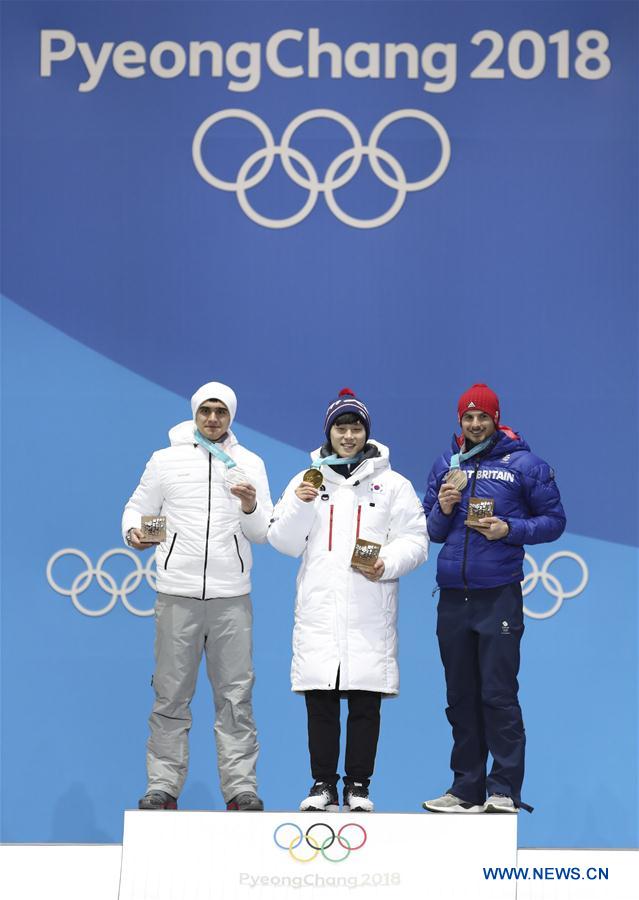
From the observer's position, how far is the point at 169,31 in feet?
20.4

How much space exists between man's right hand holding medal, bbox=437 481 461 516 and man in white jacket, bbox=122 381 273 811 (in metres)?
0.77

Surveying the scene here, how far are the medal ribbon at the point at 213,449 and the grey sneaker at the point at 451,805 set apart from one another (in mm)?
1624

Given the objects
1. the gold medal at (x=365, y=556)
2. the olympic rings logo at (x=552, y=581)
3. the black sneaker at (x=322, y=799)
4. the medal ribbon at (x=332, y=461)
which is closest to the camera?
the black sneaker at (x=322, y=799)

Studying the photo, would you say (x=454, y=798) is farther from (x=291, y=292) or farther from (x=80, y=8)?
(x=80, y=8)

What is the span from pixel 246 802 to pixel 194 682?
1.84ft

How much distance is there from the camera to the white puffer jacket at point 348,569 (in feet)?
16.1

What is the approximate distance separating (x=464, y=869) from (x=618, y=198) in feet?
11.5

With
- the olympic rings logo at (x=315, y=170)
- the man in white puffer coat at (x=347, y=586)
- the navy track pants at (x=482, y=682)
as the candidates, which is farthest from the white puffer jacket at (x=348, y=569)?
the olympic rings logo at (x=315, y=170)

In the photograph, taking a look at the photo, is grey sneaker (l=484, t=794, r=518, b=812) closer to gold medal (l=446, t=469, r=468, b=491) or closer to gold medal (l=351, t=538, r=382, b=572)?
gold medal (l=351, t=538, r=382, b=572)

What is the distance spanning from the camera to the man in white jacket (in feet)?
16.8

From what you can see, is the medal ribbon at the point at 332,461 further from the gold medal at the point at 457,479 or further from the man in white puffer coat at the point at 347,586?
the gold medal at the point at 457,479

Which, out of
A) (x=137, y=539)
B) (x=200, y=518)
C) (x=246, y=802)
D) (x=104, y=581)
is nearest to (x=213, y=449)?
(x=200, y=518)

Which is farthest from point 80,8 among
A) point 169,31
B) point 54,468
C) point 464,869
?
point 464,869

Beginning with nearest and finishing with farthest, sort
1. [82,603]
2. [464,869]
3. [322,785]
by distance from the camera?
[464,869]
[322,785]
[82,603]
